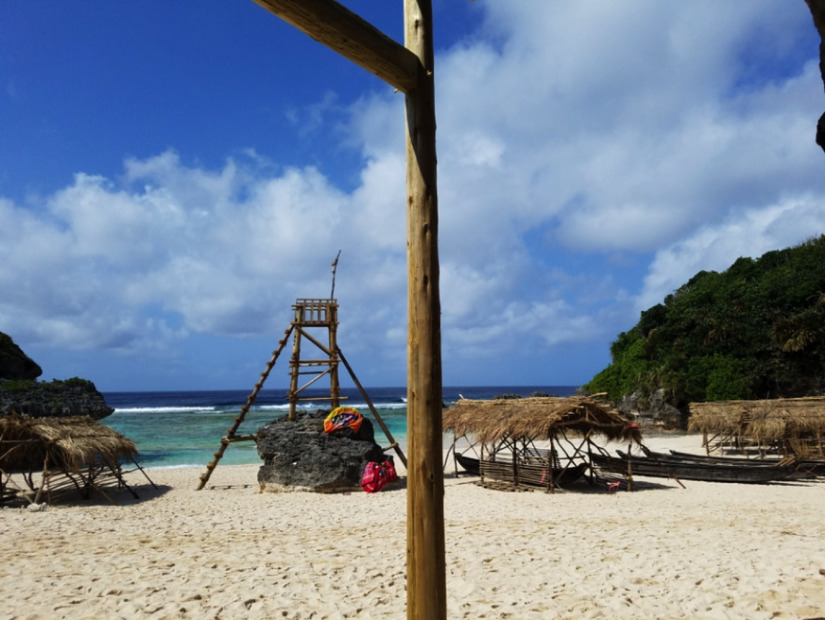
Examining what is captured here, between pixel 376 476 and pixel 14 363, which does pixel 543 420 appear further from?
pixel 14 363

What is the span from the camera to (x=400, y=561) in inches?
288

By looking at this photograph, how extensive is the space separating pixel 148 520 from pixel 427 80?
1068cm

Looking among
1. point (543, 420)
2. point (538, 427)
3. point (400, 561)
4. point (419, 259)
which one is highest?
point (419, 259)

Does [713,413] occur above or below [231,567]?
above

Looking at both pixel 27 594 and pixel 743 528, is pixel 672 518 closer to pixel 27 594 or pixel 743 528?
pixel 743 528

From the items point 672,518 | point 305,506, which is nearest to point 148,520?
point 305,506

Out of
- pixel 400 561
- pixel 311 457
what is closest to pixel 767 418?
pixel 311 457

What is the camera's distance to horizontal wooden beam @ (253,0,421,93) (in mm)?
2945

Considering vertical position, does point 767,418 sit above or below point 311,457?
above

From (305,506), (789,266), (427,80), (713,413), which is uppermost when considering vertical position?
(789,266)

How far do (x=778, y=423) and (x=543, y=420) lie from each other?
9424 millimetres

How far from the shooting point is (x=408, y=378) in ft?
10.9

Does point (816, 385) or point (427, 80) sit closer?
point (427, 80)

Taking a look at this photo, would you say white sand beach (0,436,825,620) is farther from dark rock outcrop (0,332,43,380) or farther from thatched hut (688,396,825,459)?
dark rock outcrop (0,332,43,380)
